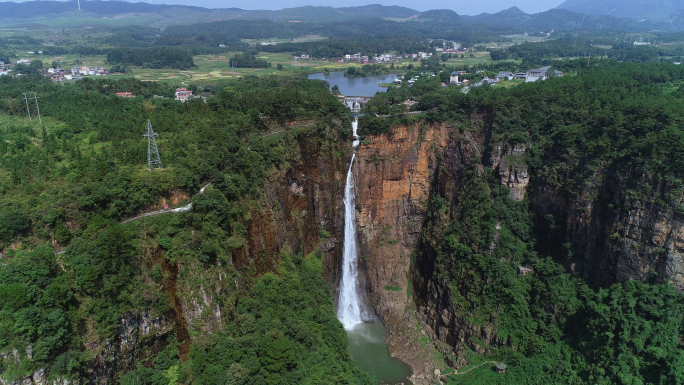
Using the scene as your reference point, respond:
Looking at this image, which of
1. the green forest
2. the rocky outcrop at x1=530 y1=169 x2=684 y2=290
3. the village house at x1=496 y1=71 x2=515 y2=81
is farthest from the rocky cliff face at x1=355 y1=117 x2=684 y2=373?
the village house at x1=496 y1=71 x2=515 y2=81

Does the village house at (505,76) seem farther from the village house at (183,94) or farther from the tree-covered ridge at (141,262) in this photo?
the village house at (183,94)

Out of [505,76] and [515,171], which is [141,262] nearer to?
[515,171]

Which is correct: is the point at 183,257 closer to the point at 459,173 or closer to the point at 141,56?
the point at 459,173

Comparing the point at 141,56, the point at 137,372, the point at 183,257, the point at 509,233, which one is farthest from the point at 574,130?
the point at 141,56

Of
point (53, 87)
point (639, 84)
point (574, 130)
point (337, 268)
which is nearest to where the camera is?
point (574, 130)

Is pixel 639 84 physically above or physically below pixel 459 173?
above

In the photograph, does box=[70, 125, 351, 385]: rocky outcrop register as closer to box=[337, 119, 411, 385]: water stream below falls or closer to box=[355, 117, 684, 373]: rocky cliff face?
box=[337, 119, 411, 385]: water stream below falls

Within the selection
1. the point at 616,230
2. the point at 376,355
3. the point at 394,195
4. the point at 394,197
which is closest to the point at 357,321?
the point at 376,355
